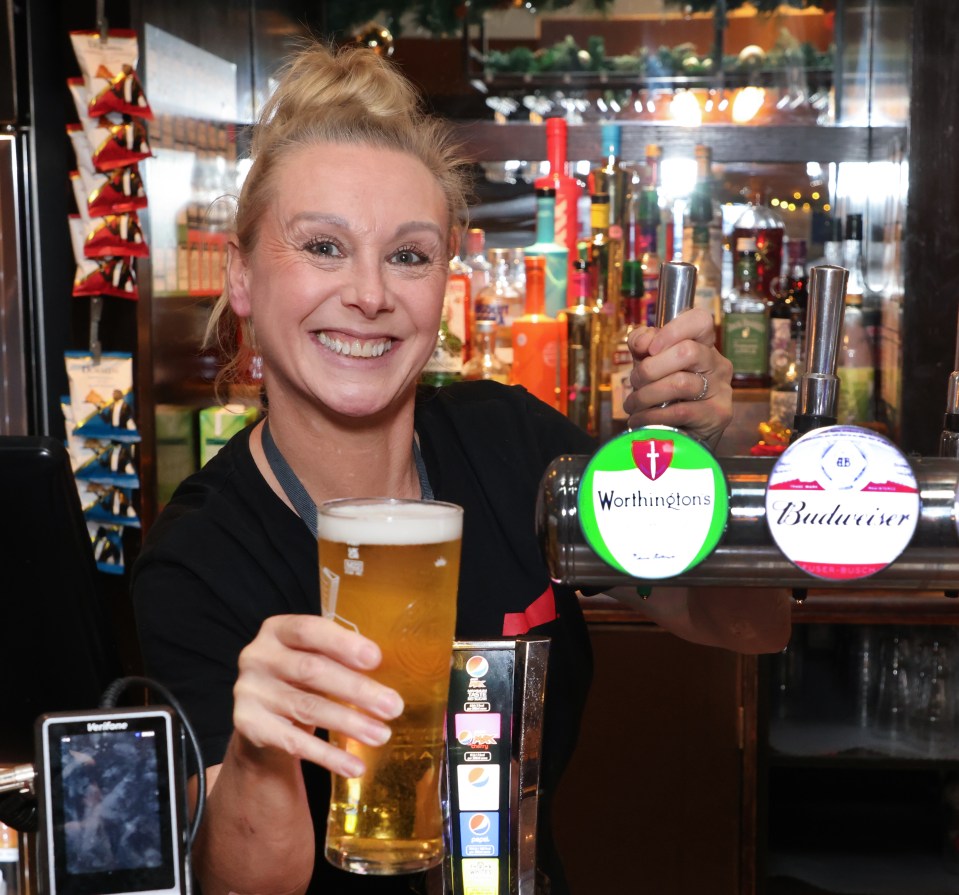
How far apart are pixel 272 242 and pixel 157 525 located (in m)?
0.31

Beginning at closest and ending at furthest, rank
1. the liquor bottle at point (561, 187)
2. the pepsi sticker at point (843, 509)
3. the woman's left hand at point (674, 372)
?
the pepsi sticker at point (843, 509)
the woman's left hand at point (674, 372)
the liquor bottle at point (561, 187)

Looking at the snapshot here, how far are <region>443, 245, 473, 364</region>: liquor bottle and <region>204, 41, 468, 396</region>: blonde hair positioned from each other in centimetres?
109

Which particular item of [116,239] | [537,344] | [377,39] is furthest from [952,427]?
[377,39]

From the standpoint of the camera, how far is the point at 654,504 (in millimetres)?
651

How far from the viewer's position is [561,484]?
671 millimetres

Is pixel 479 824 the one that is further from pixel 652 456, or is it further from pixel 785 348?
pixel 785 348

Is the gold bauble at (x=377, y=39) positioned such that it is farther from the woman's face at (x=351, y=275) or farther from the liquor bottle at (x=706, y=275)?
the woman's face at (x=351, y=275)

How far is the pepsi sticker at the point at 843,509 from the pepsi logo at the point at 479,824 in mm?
269

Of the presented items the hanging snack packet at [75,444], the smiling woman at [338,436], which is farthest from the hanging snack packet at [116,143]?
the smiling woman at [338,436]

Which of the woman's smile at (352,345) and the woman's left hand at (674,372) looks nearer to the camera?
the woman's left hand at (674,372)

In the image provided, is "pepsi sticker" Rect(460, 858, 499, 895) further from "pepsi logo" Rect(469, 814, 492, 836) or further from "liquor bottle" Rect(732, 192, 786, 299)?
"liquor bottle" Rect(732, 192, 786, 299)

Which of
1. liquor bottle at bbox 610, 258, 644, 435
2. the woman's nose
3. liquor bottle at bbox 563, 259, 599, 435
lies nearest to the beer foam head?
the woman's nose

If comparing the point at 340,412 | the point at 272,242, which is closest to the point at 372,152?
the point at 272,242

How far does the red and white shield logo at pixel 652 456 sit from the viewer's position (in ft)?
2.15
